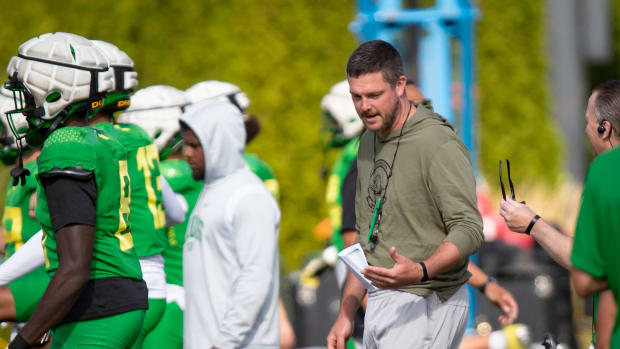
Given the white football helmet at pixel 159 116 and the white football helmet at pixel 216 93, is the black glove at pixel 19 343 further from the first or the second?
the white football helmet at pixel 216 93

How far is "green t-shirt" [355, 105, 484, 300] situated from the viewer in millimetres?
3674

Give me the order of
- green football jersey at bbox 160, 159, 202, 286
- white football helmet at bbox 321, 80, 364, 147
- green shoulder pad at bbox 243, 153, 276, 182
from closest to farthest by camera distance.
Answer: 1. green football jersey at bbox 160, 159, 202, 286
2. white football helmet at bbox 321, 80, 364, 147
3. green shoulder pad at bbox 243, 153, 276, 182

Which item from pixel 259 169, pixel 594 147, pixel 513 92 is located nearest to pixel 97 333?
pixel 594 147

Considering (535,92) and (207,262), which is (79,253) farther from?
(535,92)

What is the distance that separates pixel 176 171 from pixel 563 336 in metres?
4.22

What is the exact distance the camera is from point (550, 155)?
13.3 metres

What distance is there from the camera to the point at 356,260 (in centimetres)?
377

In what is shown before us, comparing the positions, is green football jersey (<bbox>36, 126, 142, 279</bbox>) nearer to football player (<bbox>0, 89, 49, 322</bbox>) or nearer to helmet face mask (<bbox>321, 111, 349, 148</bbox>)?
football player (<bbox>0, 89, 49, 322</bbox>)

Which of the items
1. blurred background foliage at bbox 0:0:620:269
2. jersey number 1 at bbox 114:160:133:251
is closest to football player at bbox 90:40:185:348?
jersey number 1 at bbox 114:160:133:251

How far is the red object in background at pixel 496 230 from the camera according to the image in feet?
30.3

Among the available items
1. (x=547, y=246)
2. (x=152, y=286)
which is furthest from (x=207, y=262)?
(x=547, y=246)

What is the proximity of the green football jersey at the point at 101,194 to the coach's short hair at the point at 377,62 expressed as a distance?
99 centimetres

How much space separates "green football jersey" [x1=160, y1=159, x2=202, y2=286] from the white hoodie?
32.9 inches

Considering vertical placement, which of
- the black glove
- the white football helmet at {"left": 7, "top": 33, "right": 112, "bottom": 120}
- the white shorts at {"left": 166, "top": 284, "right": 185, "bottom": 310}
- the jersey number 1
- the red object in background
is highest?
the white football helmet at {"left": 7, "top": 33, "right": 112, "bottom": 120}
